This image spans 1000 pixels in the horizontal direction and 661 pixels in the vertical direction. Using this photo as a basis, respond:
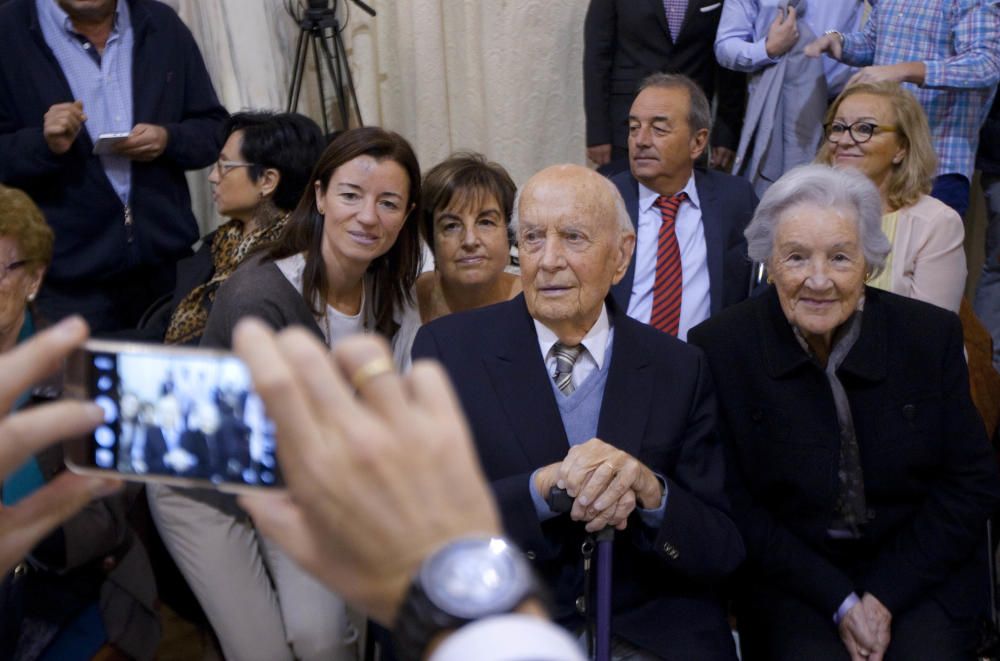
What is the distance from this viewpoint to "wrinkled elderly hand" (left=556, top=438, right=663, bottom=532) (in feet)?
5.95

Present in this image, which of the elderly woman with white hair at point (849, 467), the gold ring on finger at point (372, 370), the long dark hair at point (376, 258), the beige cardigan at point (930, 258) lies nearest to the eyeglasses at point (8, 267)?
the long dark hair at point (376, 258)

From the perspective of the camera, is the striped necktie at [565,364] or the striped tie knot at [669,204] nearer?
the striped necktie at [565,364]

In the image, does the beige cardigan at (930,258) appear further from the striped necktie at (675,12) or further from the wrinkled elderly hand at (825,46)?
the striped necktie at (675,12)

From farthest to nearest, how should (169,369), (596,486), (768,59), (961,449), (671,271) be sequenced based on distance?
1. (768,59)
2. (671,271)
3. (961,449)
4. (596,486)
5. (169,369)

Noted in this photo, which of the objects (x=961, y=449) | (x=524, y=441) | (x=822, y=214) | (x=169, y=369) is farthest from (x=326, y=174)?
(x=169, y=369)

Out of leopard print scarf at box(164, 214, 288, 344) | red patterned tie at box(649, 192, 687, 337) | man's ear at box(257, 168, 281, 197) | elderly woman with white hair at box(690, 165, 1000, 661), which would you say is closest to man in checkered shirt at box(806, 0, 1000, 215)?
red patterned tie at box(649, 192, 687, 337)

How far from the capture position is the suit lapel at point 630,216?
3125 mm

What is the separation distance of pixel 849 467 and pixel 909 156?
4.02ft

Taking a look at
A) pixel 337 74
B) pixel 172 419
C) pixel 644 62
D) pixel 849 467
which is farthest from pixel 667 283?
pixel 172 419

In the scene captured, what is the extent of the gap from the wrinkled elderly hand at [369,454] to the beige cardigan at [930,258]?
2525mm

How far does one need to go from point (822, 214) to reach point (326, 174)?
3.80ft

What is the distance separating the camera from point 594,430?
80.6 inches

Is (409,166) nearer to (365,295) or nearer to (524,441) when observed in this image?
(365,295)

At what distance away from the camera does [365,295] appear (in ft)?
8.87
